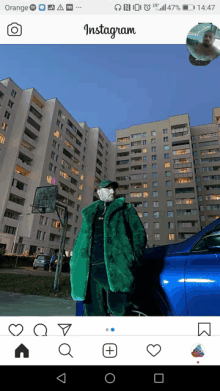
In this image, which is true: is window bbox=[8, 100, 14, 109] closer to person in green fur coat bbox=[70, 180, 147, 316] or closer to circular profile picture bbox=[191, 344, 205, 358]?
person in green fur coat bbox=[70, 180, 147, 316]

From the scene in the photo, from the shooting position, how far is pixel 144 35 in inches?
Result: 66.3

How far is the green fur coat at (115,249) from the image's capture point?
4.83 ft

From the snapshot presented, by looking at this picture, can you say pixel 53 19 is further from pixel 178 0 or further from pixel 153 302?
pixel 153 302

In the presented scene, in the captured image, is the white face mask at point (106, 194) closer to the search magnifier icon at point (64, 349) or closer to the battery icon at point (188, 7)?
the search magnifier icon at point (64, 349)

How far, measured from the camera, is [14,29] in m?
1.61

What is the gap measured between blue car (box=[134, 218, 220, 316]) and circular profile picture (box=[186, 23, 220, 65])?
1.43 m

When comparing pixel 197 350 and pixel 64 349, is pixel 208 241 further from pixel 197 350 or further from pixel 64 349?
pixel 64 349

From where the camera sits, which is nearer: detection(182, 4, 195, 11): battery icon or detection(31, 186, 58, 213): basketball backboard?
detection(182, 4, 195, 11): battery icon

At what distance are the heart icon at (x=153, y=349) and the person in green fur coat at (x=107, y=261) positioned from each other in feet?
1.58

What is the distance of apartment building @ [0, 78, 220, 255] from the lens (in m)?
31.9

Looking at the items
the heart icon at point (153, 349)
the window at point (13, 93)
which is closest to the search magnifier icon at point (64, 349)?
the heart icon at point (153, 349)
